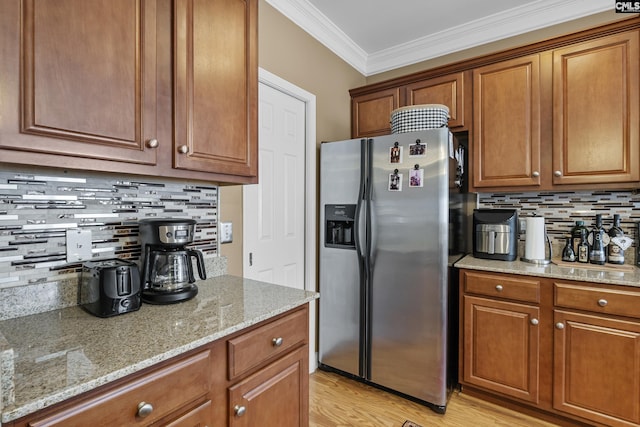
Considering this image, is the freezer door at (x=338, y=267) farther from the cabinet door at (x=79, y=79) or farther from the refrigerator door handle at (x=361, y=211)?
the cabinet door at (x=79, y=79)

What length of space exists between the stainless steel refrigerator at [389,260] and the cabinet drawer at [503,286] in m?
0.19

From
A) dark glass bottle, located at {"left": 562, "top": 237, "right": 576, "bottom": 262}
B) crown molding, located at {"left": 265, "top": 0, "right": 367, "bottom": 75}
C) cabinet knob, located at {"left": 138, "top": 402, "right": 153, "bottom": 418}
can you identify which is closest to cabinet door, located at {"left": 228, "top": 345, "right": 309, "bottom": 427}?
cabinet knob, located at {"left": 138, "top": 402, "right": 153, "bottom": 418}

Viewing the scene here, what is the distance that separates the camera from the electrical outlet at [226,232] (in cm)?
180

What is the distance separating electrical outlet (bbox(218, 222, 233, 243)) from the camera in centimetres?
180

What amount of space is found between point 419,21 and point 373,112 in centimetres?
75

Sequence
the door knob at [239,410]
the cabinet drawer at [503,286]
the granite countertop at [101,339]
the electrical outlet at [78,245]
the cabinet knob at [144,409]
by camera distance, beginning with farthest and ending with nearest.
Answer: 1. the cabinet drawer at [503,286]
2. the electrical outlet at [78,245]
3. the door knob at [239,410]
4. the cabinet knob at [144,409]
5. the granite countertop at [101,339]

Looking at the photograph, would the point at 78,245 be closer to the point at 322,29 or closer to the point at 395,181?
the point at 395,181

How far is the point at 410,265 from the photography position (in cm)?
207

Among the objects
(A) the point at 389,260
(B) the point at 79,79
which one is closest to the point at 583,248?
(A) the point at 389,260

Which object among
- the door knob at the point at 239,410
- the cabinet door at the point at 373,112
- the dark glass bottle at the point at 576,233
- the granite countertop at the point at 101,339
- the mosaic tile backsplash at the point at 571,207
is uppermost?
the cabinet door at the point at 373,112

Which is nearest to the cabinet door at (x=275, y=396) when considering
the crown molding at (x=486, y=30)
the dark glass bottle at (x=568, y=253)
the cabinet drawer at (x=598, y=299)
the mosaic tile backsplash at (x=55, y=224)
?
the mosaic tile backsplash at (x=55, y=224)

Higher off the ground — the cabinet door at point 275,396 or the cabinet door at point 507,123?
the cabinet door at point 507,123

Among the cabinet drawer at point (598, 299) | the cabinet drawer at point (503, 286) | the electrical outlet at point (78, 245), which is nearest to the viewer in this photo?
the electrical outlet at point (78, 245)

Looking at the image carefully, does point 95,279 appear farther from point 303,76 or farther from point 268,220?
point 303,76
